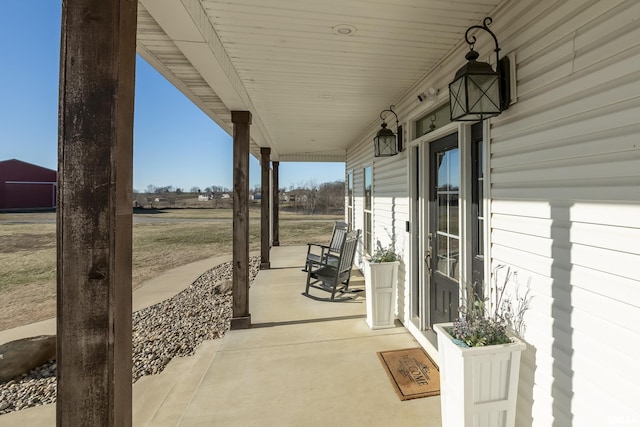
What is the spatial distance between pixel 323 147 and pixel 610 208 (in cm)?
623

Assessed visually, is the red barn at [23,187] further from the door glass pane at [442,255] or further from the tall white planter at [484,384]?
the tall white planter at [484,384]

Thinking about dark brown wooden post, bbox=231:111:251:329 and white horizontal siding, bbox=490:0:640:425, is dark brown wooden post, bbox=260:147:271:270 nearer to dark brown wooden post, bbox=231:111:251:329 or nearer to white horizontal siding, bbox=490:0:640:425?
dark brown wooden post, bbox=231:111:251:329

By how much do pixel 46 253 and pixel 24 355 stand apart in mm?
11193

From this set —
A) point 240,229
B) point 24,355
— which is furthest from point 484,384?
point 24,355

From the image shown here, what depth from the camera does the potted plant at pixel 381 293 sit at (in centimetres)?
322

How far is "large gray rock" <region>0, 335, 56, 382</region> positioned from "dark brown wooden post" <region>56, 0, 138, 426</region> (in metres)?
3.04

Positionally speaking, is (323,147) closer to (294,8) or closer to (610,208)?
(294,8)

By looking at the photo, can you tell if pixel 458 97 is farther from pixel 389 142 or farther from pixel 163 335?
pixel 163 335

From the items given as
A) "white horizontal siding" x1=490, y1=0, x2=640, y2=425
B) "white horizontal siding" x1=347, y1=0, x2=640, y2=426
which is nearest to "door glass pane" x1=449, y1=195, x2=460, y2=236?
"white horizontal siding" x1=347, y1=0, x2=640, y2=426

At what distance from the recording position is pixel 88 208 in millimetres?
1024

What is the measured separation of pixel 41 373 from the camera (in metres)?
3.08

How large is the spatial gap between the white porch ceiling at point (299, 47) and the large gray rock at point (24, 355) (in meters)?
3.14

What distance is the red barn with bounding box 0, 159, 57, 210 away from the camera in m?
21.5

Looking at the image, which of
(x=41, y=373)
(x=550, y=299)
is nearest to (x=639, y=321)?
(x=550, y=299)
